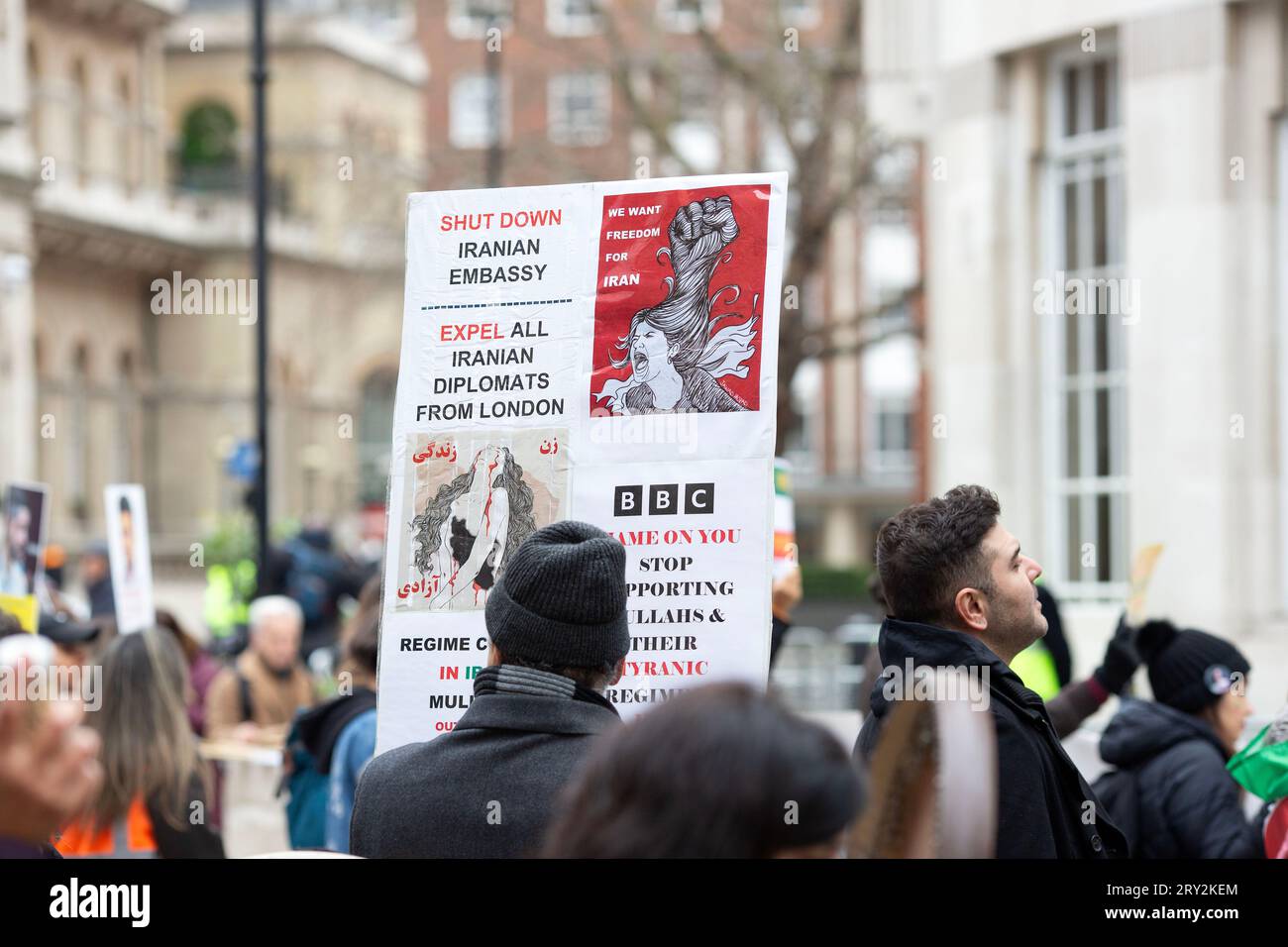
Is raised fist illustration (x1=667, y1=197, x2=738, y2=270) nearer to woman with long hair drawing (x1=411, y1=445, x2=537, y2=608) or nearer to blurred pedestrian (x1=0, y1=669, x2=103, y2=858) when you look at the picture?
woman with long hair drawing (x1=411, y1=445, x2=537, y2=608)

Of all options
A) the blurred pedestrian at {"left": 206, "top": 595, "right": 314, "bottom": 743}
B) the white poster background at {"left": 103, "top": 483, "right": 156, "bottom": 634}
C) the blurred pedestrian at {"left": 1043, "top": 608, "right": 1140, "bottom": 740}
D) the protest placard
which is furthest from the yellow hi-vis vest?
the protest placard

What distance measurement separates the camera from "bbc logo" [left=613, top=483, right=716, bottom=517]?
4199 millimetres

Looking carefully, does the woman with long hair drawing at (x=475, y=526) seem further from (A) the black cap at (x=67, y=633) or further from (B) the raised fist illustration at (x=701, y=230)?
(A) the black cap at (x=67, y=633)

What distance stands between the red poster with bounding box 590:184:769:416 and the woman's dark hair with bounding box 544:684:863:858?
2.12 meters

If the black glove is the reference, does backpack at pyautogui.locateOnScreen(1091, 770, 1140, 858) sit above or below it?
below

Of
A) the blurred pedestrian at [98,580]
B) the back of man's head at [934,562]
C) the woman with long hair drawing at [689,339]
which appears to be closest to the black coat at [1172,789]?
the back of man's head at [934,562]

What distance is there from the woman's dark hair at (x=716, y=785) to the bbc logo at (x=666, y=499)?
204 cm

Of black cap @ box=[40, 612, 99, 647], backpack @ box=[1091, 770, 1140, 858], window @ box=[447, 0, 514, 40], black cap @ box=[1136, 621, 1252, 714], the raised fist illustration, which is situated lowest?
backpack @ box=[1091, 770, 1140, 858]

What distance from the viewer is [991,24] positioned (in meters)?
13.6

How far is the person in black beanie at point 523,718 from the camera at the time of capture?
344 cm

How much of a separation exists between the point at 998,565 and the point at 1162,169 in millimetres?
8840
